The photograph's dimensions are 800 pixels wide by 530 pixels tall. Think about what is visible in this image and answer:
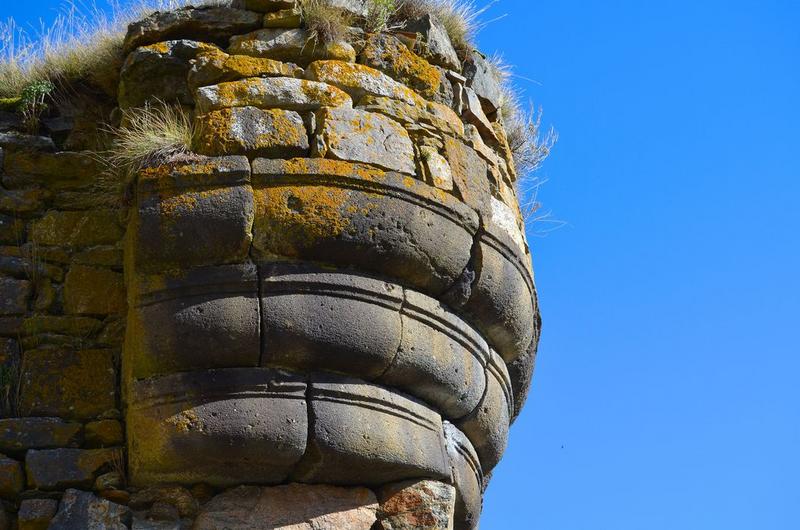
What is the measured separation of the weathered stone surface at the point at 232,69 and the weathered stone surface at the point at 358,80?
9 cm

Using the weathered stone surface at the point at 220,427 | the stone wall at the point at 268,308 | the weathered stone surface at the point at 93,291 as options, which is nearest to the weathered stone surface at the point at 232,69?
the stone wall at the point at 268,308

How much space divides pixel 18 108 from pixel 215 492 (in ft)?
7.15

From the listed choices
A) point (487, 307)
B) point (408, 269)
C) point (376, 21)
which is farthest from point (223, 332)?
point (376, 21)

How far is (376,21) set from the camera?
19.6 feet

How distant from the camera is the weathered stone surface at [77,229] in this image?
5.79 metres

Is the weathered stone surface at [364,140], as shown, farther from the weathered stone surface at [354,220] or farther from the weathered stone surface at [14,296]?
the weathered stone surface at [14,296]

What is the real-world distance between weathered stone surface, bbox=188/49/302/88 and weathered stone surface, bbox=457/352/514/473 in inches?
57.5

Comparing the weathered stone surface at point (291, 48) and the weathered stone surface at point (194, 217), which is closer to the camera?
the weathered stone surface at point (194, 217)

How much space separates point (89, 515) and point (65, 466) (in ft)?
0.86

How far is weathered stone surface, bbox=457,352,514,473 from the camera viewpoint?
5.61 metres

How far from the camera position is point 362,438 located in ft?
16.4

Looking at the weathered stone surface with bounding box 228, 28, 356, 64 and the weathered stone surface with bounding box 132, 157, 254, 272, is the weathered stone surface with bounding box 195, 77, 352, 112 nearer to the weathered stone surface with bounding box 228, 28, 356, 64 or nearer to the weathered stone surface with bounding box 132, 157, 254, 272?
the weathered stone surface with bounding box 228, 28, 356, 64

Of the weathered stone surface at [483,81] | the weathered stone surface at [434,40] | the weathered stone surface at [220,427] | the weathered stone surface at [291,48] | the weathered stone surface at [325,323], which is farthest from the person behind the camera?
the weathered stone surface at [483,81]

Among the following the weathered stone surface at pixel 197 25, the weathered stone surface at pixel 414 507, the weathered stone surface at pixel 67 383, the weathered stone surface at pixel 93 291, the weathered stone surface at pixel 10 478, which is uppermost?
the weathered stone surface at pixel 197 25
